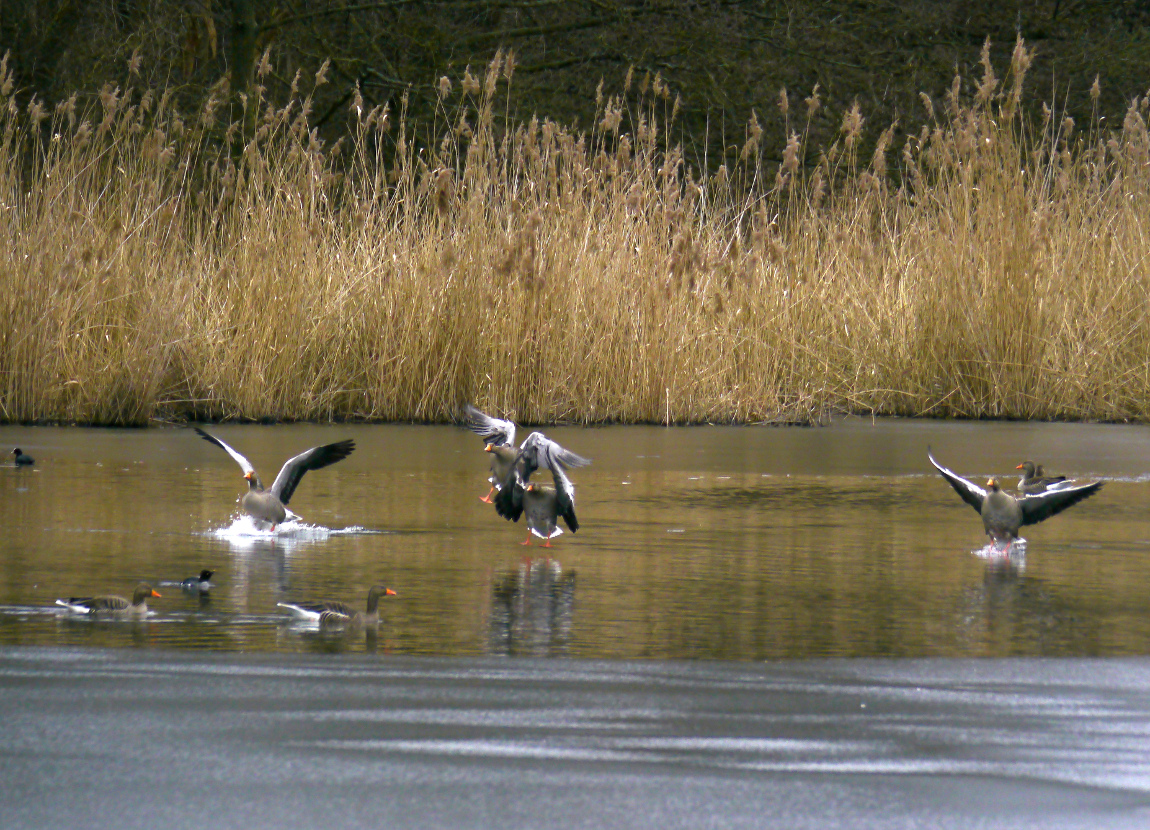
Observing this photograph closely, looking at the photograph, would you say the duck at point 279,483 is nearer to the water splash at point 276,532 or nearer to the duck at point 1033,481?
the water splash at point 276,532

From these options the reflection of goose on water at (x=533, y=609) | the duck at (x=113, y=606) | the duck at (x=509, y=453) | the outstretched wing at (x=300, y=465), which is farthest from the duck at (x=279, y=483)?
the duck at (x=113, y=606)

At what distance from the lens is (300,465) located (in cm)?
→ 591

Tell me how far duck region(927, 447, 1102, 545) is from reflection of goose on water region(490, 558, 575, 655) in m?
1.33

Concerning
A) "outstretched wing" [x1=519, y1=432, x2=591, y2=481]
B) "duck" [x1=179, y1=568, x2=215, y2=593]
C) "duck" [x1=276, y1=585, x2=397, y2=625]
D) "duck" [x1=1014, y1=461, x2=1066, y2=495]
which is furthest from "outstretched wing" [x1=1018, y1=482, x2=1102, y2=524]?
"duck" [x1=179, y1=568, x2=215, y2=593]

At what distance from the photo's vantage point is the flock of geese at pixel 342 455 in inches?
155

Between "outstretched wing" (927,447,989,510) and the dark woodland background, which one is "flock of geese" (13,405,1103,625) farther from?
the dark woodland background

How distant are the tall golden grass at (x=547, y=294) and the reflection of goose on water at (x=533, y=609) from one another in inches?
203

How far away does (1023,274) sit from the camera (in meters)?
10.8

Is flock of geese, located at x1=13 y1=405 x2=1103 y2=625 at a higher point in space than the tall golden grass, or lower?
lower

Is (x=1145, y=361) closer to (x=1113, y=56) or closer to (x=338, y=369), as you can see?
(x=338, y=369)

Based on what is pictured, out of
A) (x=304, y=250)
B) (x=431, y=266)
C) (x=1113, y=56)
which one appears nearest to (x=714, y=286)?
(x=431, y=266)

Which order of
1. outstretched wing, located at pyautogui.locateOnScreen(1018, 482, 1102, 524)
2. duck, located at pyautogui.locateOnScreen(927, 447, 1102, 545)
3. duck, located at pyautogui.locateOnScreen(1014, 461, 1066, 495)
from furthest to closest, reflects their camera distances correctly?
duck, located at pyautogui.locateOnScreen(1014, 461, 1066, 495) < outstretched wing, located at pyautogui.locateOnScreen(1018, 482, 1102, 524) < duck, located at pyautogui.locateOnScreen(927, 447, 1102, 545)

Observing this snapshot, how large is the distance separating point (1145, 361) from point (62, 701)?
8.71 m

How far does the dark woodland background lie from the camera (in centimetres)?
1861
